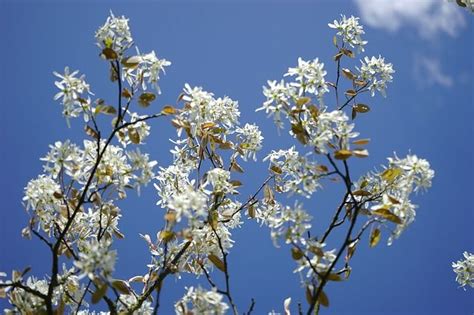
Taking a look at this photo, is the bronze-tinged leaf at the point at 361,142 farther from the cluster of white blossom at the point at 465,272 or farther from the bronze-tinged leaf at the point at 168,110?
the cluster of white blossom at the point at 465,272

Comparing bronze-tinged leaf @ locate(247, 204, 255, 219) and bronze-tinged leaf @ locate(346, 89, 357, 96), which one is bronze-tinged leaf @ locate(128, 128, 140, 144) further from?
bronze-tinged leaf @ locate(346, 89, 357, 96)

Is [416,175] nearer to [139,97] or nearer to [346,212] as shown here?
[346,212]

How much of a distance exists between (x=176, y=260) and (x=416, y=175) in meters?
1.33

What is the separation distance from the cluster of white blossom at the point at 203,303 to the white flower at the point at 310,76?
111 centimetres

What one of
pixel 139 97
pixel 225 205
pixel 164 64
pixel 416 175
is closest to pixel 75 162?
pixel 139 97

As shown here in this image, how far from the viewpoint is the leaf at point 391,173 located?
2.48 meters

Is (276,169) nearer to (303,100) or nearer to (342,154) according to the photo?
(303,100)

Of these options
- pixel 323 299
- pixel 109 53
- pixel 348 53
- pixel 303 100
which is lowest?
pixel 323 299

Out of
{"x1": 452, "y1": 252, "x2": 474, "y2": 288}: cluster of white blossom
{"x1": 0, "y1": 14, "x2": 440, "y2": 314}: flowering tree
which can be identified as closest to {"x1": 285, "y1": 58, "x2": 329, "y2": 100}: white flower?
{"x1": 0, "y1": 14, "x2": 440, "y2": 314}: flowering tree

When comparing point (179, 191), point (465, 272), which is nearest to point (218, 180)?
point (179, 191)

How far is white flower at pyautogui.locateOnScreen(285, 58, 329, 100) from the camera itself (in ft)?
8.80

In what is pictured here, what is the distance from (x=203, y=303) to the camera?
230cm

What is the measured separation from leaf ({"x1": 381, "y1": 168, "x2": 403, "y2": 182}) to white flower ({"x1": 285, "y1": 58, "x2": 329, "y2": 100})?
506 mm

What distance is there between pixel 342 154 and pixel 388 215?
14.4 inches
